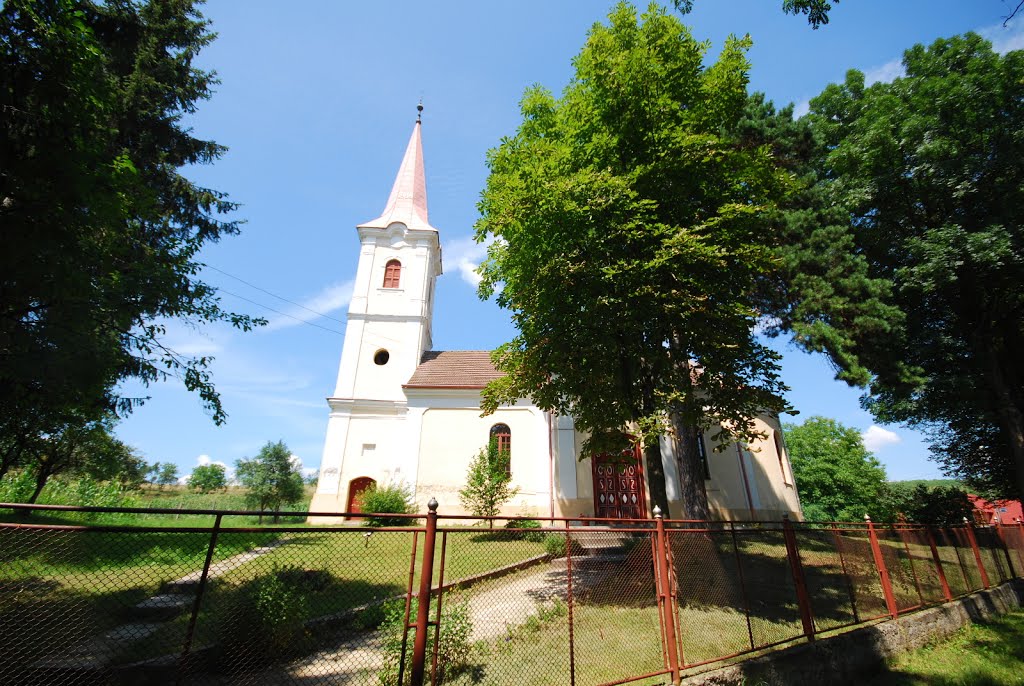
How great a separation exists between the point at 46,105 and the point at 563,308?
833 centimetres

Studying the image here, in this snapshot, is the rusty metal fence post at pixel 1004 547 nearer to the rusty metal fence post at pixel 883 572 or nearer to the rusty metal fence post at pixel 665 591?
the rusty metal fence post at pixel 883 572

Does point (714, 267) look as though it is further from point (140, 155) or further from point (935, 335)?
point (140, 155)

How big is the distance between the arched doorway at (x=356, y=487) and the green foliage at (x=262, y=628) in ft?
39.1

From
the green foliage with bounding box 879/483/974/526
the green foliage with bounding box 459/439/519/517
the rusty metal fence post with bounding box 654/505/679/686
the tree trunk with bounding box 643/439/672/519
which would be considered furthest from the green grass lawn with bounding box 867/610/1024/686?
the green foliage with bounding box 459/439/519/517

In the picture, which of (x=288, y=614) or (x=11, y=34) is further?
(x=288, y=614)

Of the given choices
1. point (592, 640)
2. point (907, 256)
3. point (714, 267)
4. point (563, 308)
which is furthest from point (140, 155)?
point (907, 256)

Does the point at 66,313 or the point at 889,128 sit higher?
the point at 889,128

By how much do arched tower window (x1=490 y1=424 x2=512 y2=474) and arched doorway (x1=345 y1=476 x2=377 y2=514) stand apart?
5373 millimetres

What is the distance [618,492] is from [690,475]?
23.3 feet

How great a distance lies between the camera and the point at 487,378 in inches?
757

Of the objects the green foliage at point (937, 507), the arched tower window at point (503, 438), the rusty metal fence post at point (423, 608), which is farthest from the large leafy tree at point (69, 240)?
the green foliage at point (937, 507)

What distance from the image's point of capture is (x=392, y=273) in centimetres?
2261

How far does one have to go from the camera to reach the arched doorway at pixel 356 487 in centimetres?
1773

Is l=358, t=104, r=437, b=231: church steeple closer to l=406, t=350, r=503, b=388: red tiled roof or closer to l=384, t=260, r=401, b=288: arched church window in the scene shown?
l=384, t=260, r=401, b=288: arched church window
